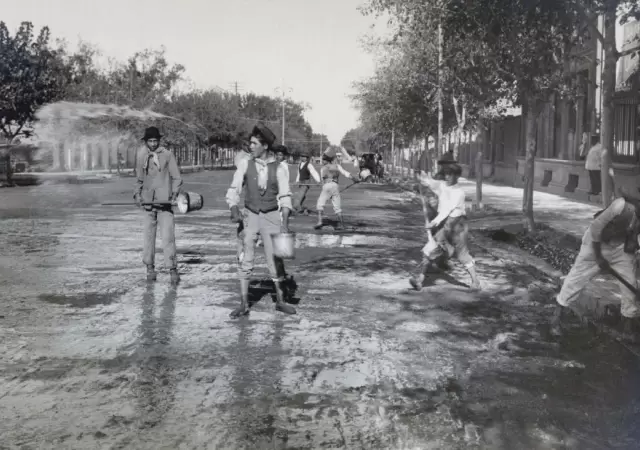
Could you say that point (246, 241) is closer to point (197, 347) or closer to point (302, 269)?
point (197, 347)

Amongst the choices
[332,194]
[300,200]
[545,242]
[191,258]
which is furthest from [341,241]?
[300,200]

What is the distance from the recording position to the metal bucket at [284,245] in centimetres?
715

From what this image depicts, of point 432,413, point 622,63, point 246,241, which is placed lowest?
point 432,413

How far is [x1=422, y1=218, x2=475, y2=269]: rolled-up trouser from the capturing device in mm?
8625

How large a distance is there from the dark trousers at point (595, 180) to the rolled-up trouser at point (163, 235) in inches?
614

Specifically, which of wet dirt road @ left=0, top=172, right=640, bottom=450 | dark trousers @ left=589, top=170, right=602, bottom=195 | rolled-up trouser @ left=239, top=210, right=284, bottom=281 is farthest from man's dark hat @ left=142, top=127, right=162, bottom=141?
dark trousers @ left=589, top=170, right=602, bottom=195

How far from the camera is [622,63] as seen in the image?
20.4m

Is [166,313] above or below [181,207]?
below

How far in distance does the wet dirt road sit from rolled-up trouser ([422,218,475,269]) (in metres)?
0.41

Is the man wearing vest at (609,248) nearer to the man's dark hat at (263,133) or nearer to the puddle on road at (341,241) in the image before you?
the man's dark hat at (263,133)

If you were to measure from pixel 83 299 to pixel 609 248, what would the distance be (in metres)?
5.21

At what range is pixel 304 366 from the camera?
5.45m

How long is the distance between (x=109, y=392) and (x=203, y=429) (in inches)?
37.4

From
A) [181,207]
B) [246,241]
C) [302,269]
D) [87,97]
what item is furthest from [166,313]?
[87,97]
